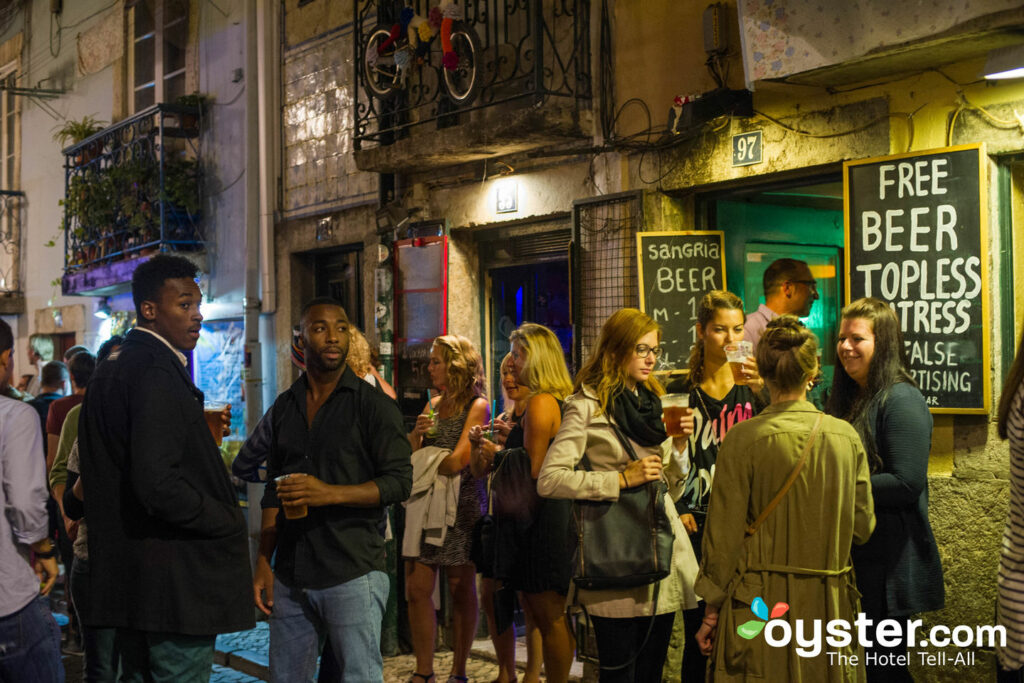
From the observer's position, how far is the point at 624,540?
464 centimetres

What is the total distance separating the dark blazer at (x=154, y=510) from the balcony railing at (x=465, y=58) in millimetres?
4147

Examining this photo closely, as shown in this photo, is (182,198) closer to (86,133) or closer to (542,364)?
(86,133)

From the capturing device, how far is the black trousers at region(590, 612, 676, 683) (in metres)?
4.67

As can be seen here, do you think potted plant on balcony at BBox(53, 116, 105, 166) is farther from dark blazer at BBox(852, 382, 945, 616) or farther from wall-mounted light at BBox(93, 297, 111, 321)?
dark blazer at BBox(852, 382, 945, 616)

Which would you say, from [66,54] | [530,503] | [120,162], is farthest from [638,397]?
[66,54]

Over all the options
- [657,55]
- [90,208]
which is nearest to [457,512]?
[657,55]

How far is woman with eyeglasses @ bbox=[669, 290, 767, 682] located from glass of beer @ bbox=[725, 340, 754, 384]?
3 centimetres

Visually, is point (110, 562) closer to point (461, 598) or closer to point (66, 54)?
point (461, 598)

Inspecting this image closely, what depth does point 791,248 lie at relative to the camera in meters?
7.71

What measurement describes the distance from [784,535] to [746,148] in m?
3.41

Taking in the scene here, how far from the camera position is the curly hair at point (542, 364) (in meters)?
5.60

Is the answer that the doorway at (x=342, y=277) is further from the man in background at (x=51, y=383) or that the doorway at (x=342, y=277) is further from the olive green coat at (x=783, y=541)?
the olive green coat at (x=783, y=541)

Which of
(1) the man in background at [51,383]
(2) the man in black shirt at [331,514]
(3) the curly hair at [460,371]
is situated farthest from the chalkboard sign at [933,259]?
(1) the man in background at [51,383]

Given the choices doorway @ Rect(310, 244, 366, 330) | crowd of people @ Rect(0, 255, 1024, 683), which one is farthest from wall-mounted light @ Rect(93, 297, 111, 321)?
crowd of people @ Rect(0, 255, 1024, 683)
